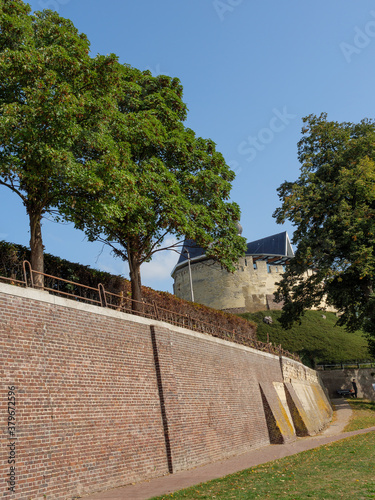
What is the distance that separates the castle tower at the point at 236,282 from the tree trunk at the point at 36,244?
3914 centimetres

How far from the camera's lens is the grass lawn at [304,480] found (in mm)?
7930

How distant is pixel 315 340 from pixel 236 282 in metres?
11.7

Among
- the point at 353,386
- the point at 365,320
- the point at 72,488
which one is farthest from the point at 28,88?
the point at 353,386

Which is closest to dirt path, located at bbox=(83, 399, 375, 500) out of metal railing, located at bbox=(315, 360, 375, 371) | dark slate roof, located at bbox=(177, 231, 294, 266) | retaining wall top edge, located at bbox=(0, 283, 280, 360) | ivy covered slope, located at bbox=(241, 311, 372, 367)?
retaining wall top edge, located at bbox=(0, 283, 280, 360)

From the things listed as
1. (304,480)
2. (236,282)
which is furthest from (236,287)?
(304,480)

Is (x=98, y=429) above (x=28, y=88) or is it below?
below

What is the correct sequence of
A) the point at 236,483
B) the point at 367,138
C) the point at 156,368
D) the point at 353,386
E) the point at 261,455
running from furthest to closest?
the point at 353,386
the point at 367,138
the point at 261,455
the point at 156,368
the point at 236,483

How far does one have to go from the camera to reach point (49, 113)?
11867 mm

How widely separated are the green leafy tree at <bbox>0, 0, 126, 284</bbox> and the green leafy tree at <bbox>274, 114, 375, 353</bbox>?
15.5m

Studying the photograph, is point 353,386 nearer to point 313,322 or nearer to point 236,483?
point 313,322

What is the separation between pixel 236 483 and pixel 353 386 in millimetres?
29866

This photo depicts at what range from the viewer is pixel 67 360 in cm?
1005

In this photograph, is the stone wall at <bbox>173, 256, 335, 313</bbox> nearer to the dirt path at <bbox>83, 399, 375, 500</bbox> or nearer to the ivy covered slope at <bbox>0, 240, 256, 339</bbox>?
the ivy covered slope at <bbox>0, 240, 256, 339</bbox>

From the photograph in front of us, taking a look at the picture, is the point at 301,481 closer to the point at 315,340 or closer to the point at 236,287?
the point at 315,340
